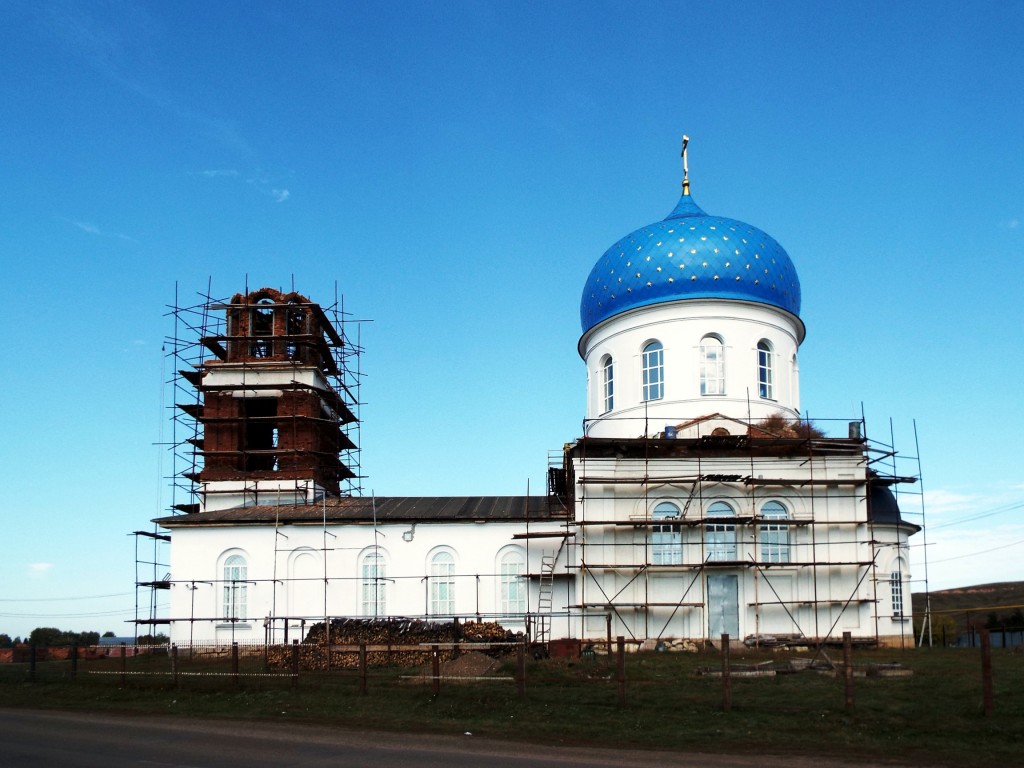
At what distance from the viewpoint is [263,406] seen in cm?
3459

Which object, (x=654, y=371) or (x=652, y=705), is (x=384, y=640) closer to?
(x=654, y=371)

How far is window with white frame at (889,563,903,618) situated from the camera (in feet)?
93.7

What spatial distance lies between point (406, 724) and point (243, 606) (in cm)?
1633

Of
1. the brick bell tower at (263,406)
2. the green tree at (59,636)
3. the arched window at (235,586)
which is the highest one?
the brick bell tower at (263,406)

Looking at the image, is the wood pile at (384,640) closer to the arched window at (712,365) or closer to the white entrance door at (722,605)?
the white entrance door at (722,605)

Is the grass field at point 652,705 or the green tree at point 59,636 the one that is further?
the green tree at point 59,636

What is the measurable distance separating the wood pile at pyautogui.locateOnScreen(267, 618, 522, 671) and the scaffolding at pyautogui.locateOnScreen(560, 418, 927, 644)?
311 centimetres

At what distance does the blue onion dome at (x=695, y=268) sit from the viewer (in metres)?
29.4

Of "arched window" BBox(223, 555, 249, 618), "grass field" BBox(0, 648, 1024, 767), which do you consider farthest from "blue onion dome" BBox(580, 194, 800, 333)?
"arched window" BBox(223, 555, 249, 618)

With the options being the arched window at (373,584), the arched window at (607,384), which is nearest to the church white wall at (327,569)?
the arched window at (373,584)

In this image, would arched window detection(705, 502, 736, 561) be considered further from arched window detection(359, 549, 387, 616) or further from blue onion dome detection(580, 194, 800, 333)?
arched window detection(359, 549, 387, 616)

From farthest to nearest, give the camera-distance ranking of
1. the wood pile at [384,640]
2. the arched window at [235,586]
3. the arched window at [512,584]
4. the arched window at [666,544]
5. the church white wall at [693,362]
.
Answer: the arched window at [235,586] → the church white wall at [693,362] → the arched window at [512,584] → the arched window at [666,544] → the wood pile at [384,640]

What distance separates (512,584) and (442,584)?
191 cm

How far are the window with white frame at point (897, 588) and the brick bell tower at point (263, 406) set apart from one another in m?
16.5
